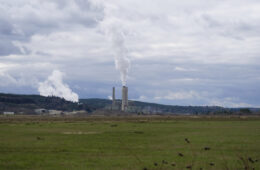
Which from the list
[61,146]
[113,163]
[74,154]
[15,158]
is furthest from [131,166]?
[61,146]

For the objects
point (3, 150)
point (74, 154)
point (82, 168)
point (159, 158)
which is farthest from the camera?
point (3, 150)

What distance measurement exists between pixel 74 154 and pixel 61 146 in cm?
591

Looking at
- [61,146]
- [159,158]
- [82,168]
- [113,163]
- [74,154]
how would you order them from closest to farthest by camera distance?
[82,168]
[113,163]
[159,158]
[74,154]
[61,146]

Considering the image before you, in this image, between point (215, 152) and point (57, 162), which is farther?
point (215, 152)

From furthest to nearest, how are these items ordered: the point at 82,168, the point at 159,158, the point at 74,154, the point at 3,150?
the point at 3,150, the point at 74,154, the point at 159,158, the point at 82,168

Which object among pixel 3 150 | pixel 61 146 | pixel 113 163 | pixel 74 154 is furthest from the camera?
pixel 61 146

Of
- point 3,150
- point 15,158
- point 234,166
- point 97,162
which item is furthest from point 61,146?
point 234,166

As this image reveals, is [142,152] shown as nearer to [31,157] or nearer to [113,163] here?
[113,163]

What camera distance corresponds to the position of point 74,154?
28.9 m

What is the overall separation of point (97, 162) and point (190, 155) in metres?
7.67

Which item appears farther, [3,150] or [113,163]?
[3,150]

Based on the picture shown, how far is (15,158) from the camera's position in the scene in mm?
26781

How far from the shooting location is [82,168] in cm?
2266

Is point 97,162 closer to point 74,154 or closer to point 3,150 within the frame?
point 74,154
